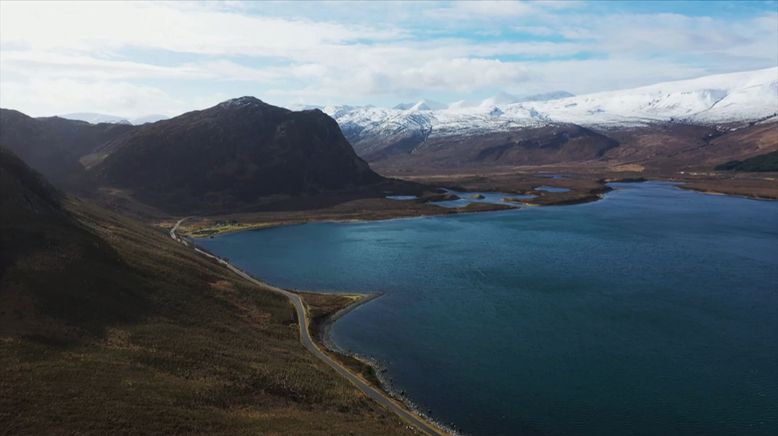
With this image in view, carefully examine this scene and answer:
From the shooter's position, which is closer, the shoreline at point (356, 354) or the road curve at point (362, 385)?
the road curve at point (362, 385)

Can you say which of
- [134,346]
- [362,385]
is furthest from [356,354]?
[134,346]

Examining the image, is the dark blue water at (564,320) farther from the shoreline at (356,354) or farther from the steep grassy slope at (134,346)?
the steep grassy slope at (134,346)

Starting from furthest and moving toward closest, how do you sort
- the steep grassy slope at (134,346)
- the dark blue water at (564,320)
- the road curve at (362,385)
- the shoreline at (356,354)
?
1. the dark blue water at (564,320)
2. the shoreline at (356,354)
3. the road curve at (362,385)
4. the steep grassy slope at (134,346)

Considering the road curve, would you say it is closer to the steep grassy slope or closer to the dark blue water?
the steep grassy slope

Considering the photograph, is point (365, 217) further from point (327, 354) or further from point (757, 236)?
point (327, 354)

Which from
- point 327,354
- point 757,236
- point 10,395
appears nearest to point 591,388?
point 327,354

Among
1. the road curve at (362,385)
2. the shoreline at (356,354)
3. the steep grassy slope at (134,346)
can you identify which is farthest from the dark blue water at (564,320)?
the steep grassy slope at (134,346)
